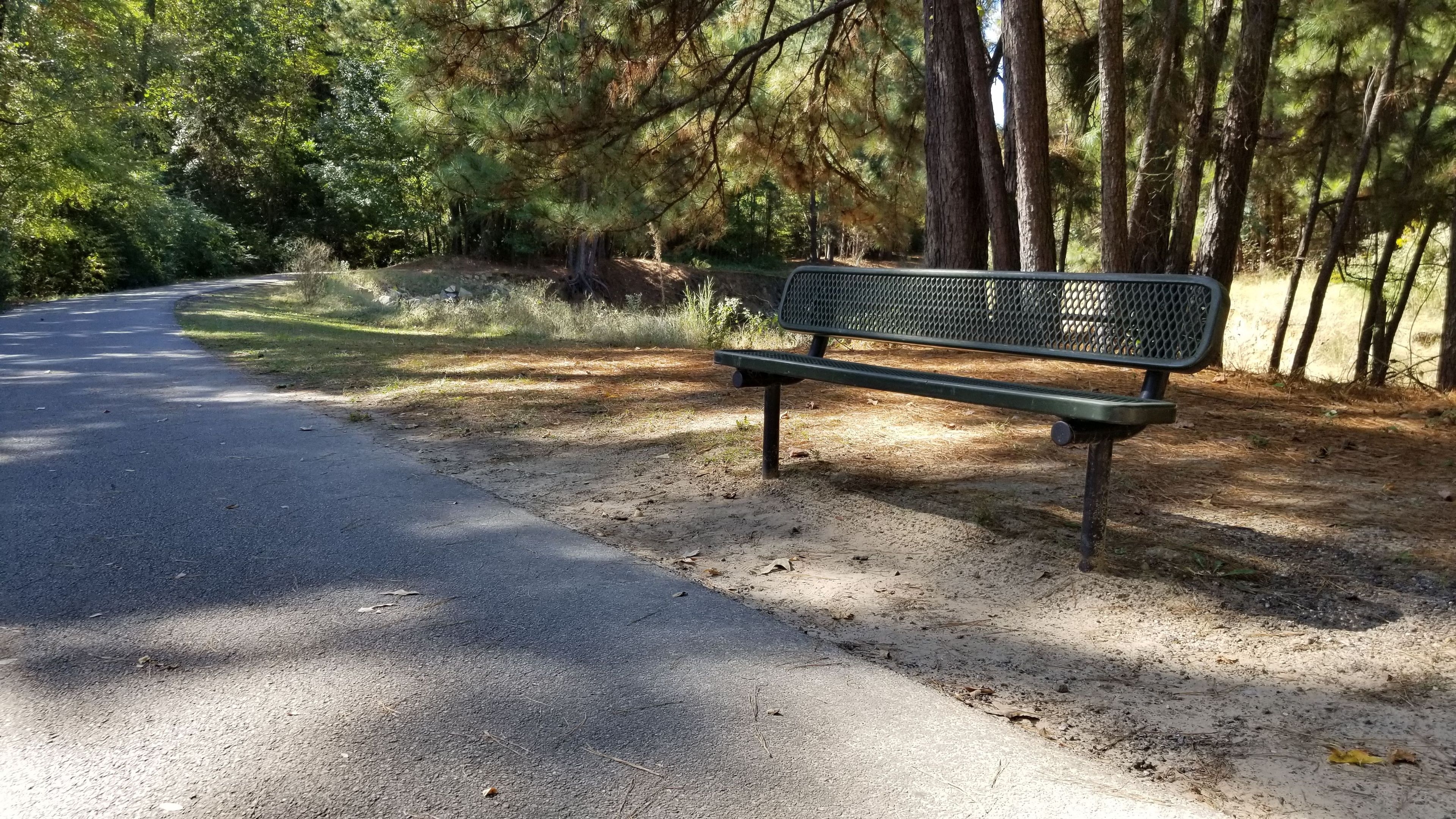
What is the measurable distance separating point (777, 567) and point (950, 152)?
7.58 meters

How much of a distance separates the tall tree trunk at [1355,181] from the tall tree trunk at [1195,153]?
5.88 feet

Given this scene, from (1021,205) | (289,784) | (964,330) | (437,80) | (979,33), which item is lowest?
(289,784)

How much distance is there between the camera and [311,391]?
8.60 m

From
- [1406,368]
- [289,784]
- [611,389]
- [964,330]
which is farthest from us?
[1406,368]

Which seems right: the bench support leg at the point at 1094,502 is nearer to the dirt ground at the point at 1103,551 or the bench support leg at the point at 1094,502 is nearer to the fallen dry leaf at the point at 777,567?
the dirt ground at the point at 1103,551

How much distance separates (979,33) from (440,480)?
293 inches

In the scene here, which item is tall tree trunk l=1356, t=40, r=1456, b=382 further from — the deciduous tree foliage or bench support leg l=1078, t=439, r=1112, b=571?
bench support leg l=1078, t=439, r=1112, b=571

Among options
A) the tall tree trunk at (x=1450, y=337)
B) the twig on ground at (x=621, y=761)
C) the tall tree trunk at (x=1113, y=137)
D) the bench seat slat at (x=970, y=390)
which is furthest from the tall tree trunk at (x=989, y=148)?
the twig on ground at (x=621, y=761)

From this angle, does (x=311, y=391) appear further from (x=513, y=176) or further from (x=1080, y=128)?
(x=1080, y=128)

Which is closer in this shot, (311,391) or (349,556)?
(349,556)

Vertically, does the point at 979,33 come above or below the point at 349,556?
above

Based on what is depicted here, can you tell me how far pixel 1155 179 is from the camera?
36.3 feet

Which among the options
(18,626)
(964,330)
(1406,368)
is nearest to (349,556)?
(18,626)

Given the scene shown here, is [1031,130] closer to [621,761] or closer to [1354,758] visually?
[1354,758]
